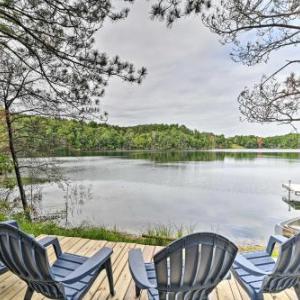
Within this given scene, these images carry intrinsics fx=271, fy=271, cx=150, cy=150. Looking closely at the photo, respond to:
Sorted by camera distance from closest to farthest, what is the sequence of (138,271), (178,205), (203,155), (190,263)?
(190,263) → (138,271) → (178,205) → (203,155)

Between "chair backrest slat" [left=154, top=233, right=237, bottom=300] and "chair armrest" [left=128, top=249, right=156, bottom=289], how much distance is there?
0.30 feet

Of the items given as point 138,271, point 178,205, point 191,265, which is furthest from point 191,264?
point 178,205

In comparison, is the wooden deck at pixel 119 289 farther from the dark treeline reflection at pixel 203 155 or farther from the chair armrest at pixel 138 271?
the dark treeline reflection at pixel 203 155

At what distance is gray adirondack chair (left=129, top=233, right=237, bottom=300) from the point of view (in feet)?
4.71

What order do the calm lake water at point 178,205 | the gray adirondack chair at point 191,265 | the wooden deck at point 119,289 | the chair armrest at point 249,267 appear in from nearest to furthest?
the gray adirondack chair at point 191,265
the chair armrest at point 249,267
the wooden deck at point 119,289
the calm lake water at point 178,205

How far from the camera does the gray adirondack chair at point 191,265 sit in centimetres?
144

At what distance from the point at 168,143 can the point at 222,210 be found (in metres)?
28.8

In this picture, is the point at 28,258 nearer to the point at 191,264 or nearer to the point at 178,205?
the point at 191,264

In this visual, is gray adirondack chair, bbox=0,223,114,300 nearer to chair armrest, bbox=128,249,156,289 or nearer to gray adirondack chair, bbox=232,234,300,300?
chair armrest, bbox=128,249,156,289

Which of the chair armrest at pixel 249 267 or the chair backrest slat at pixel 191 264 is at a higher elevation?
the chair backrest slat at pixel 191 264

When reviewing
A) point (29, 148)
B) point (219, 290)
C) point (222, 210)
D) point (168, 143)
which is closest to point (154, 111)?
point (168, 143)

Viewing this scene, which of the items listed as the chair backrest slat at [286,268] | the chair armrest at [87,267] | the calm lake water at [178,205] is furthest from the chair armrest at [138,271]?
the calm lake water at [178,205]

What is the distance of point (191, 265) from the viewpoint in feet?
4.82

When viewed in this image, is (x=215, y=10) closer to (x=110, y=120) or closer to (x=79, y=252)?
(x=110, y=120)
